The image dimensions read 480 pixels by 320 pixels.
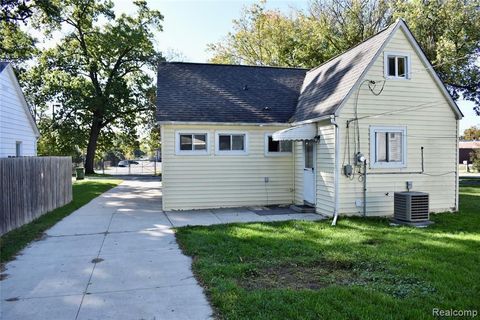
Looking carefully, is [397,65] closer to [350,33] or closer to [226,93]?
[226,93]

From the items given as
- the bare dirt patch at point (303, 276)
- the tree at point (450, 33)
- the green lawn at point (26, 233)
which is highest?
the tree at point (450, 33)

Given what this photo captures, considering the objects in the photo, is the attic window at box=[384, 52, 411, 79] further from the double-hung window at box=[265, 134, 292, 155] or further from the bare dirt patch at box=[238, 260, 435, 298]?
the bare dirt patch at box=[238, 260, 435, 298]

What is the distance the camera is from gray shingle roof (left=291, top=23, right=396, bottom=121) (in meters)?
10.5

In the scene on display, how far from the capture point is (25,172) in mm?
10086

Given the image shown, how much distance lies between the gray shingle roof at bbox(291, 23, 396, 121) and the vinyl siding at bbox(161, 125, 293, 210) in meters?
1.62

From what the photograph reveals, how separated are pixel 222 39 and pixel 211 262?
99.0ft

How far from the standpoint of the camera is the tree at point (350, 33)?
21.3 metres

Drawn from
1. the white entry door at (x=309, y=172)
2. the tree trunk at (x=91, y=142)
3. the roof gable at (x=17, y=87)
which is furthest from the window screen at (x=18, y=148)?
the tree trunk at (x=91, y=142)

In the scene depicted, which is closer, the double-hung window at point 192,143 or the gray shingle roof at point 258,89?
the gray shingle roof at point 258,89

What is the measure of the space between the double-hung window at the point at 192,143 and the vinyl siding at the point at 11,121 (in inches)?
A: 285

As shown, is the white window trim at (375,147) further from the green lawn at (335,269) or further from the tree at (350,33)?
the tree at (350,33)

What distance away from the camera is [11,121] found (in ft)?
49.9

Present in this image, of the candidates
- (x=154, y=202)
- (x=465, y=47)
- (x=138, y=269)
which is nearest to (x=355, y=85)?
(x=138, y=269)

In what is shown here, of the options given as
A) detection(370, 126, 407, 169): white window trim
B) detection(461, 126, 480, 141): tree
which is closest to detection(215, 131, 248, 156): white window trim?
detection(370, 126, 407, 169): white window trim
